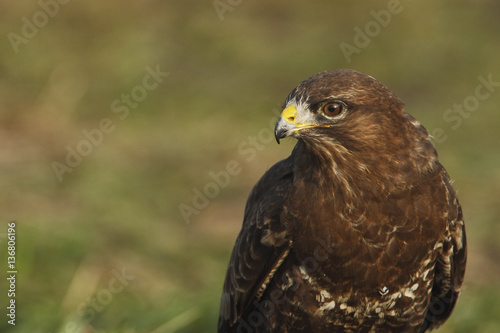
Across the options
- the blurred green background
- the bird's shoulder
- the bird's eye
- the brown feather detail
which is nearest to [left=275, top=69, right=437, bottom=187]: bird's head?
the bird's eye

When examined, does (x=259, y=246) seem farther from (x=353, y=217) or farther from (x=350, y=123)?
(x=350, y=123)

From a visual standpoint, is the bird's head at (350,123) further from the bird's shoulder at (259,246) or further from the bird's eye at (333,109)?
the bird's shoulder at (259,246)

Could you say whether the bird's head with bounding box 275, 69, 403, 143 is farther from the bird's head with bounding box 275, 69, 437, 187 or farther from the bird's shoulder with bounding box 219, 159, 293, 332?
the bird's shoulder with bounding box 219, 159, 293, 332

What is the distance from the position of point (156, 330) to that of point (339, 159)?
226 cm

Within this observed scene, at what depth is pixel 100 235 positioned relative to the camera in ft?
27.8

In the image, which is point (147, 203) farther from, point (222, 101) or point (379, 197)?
point (379, 197)

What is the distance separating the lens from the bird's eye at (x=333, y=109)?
4891 mm

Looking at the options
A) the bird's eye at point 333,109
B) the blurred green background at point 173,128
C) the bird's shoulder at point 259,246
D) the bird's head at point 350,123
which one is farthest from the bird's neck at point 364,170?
the blurred green background at point 173,128

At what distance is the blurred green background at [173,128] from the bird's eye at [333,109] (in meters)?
2.41

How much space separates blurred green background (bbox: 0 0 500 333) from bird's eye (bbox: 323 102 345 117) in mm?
2412

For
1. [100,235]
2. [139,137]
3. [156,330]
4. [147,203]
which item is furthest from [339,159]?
[139,137]

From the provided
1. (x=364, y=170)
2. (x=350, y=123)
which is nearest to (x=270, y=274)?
(x=364, y=170)

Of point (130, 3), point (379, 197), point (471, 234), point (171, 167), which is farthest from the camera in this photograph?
point (130, 3)

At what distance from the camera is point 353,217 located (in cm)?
496
